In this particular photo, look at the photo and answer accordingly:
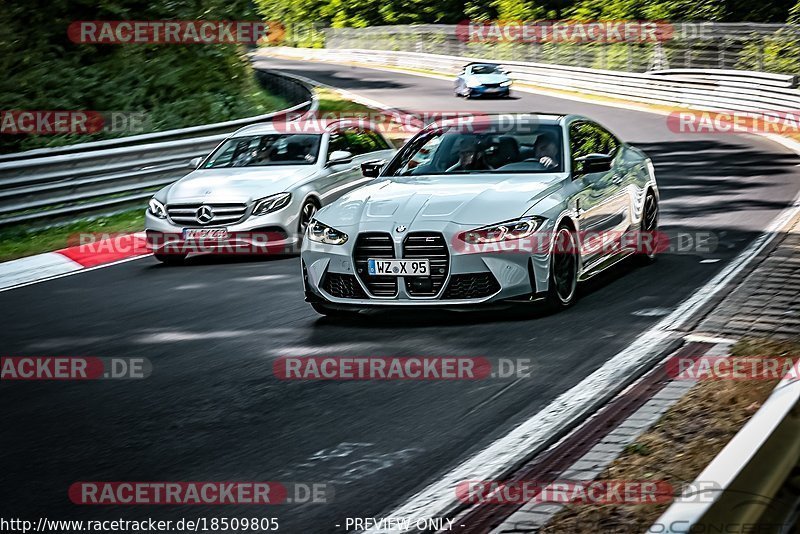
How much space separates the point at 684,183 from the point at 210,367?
11.9 meters

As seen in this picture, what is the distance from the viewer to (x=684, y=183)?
18094 millimetres

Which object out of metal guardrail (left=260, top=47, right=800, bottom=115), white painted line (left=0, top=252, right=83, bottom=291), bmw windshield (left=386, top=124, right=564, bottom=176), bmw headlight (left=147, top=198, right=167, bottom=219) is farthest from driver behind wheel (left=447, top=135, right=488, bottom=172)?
metal guardrail (left=260, top=47, right=800, bottom=115)

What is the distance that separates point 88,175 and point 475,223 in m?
9.16

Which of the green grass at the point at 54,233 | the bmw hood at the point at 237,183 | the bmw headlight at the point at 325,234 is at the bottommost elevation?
the green grass at the point at 54,233

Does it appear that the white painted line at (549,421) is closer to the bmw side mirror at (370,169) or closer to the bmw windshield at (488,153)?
the bmw windshield at (488,153)

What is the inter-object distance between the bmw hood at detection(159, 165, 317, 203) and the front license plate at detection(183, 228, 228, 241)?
32cm

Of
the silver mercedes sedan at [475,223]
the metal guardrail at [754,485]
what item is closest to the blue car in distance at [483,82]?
the silver mercedes sedan at [475,223]

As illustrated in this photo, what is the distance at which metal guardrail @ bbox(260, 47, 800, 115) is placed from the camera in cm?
3069

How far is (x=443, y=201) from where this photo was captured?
351 inches

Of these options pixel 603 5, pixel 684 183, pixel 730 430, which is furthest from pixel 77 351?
pixel 603 5

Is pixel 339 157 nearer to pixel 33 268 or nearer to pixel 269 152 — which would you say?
pixel 269 152

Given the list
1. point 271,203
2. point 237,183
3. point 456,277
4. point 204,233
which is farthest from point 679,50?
point 456,277

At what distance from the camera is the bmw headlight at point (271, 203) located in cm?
1254

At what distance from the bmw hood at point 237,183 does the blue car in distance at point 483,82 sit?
2943 cm
